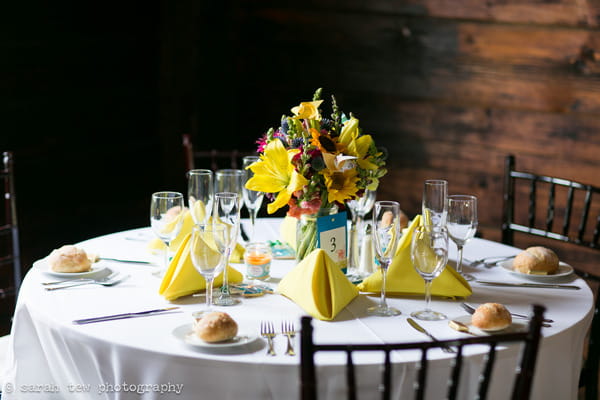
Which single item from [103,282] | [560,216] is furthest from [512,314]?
[560,216]

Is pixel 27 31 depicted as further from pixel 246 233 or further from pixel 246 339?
pixel 246 339

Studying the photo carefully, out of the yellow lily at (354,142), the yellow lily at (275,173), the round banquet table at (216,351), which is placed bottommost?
the round banquet table at (216,351)

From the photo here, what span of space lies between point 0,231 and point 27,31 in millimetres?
1748

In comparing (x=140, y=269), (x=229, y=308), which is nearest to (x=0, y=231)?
(x=140, y=269)

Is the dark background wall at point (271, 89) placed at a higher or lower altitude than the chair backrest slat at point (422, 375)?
higher

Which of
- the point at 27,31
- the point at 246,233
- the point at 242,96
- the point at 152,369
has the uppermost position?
the point at 27,31

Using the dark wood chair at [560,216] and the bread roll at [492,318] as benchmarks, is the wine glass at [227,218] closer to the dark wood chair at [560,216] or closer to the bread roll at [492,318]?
the bread roll at [492,318]

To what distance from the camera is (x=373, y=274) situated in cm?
172

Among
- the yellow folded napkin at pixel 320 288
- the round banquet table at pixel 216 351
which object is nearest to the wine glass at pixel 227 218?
the round banquet table at pixel 216 351

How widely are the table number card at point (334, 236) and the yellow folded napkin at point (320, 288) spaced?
0.15 meters

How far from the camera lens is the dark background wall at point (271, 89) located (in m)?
3.42

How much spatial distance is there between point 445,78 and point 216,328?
8.62ft

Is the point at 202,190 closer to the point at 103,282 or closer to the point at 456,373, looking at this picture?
the point at 103,282

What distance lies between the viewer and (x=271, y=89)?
4344mm
